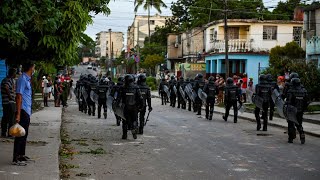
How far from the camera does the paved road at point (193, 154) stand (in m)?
9.41

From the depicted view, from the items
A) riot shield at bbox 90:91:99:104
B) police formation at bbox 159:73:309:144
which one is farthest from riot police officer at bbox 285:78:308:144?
riot shield at bbox 90:91:99:104

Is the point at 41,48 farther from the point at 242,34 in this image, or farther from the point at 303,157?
the point at 242,34

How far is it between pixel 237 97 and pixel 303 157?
7.87 meters

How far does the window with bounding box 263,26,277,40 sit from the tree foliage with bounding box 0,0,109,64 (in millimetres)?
32999

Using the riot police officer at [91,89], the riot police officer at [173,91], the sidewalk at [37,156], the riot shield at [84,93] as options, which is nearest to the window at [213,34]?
the riot police officer at [173,91]

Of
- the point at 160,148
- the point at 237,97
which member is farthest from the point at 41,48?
the point at 237,97

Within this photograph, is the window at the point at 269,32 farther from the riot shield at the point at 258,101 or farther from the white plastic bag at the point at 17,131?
the white plastic bag at the point at 17,131

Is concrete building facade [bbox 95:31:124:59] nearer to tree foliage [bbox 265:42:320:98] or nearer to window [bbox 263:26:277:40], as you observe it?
window [bbox 263:26:277:40]

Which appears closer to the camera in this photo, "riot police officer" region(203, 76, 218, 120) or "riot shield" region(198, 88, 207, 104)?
"riot police officer" region(203, 76, 218, 120)

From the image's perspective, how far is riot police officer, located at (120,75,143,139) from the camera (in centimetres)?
1409

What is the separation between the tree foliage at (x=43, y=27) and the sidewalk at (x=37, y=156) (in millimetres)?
2008

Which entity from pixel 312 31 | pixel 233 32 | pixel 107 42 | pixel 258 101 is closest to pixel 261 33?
pixel 233 32

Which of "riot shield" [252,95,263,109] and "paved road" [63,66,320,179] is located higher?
"riot shield" [252,95,263,109]

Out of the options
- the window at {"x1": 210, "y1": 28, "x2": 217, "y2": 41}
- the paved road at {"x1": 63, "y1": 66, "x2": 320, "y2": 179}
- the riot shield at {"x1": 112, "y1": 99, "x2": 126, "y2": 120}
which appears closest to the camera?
the paved road at {"x1": 63, "y1": 66, "x2": 320, "y2": 179}
